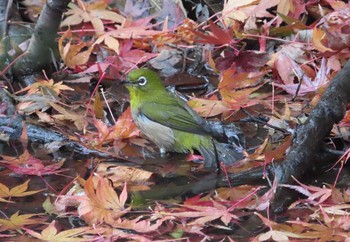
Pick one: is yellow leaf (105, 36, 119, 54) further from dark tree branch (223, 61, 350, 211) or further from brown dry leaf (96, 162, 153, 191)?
dark tree branch (223, 61, 350, 211)

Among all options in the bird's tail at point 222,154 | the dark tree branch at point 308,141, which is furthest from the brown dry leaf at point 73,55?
the dark tree branch at point 308,141

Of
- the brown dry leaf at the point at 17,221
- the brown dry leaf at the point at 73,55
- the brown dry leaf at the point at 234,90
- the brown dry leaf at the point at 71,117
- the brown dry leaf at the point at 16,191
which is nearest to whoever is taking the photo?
the brown dry leaf at the point at 17,221

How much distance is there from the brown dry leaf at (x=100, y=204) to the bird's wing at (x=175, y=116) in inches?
56.6

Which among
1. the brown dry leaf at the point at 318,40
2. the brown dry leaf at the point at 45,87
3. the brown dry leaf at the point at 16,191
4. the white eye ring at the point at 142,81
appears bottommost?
the brown dry leaf at the point at 45,87

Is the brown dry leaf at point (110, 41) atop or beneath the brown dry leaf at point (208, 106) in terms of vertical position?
atop

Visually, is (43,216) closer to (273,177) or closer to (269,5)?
(273,177)

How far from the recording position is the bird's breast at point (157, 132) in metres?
6.02

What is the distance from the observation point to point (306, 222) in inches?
173

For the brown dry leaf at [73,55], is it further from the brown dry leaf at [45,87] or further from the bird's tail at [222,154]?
the bird's tail at [222,154]

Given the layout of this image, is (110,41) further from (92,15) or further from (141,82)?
(141,82)

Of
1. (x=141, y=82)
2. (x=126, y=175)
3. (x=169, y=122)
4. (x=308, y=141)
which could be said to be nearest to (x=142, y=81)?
(x=141, y=82)

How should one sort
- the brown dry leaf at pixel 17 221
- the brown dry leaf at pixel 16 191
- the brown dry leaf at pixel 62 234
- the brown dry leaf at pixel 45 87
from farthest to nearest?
the brown dry leaf at pixel 45 87, the brown dry leaf at pixel 16 191, the brown dry leaf at pixel 17 221, the brown dry leaf at pixel 62 234

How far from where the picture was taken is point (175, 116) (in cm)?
611

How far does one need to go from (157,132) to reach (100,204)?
1.59 metres
